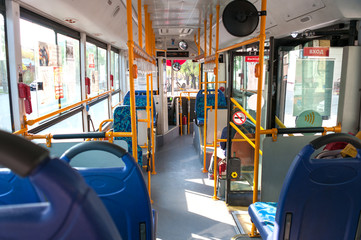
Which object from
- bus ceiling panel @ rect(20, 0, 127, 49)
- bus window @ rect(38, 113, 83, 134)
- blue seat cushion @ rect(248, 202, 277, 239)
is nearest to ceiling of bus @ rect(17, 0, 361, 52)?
bus ceiling panel @ rect(20, 0, 127, 49)

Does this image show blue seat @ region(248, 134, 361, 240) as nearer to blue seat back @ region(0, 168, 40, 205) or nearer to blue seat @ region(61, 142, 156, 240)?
blue seat @ region(61, 142, 156, 240)

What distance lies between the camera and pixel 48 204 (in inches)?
17.1

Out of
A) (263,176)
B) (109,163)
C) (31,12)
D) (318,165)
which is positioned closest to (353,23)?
(263,176)

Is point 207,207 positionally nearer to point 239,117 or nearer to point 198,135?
point 239,117

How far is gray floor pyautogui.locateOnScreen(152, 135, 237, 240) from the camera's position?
10.6 ft

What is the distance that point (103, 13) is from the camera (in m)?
3.91

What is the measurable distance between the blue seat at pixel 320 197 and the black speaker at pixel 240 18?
1480 mm

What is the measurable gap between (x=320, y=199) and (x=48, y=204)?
1.35m

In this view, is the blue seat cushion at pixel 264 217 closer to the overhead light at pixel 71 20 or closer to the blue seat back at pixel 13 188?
the blue seat back at pixel 13 188

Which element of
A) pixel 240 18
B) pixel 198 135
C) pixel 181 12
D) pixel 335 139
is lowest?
pixel 198 135

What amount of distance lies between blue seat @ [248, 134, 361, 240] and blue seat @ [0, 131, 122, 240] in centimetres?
115

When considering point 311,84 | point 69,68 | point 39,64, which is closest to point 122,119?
point 69,68

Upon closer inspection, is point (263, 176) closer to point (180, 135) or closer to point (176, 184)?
point (176, 184)

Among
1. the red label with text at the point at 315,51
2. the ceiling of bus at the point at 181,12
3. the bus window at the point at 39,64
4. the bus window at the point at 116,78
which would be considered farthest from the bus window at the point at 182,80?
the red label with text at the point at 315,51
